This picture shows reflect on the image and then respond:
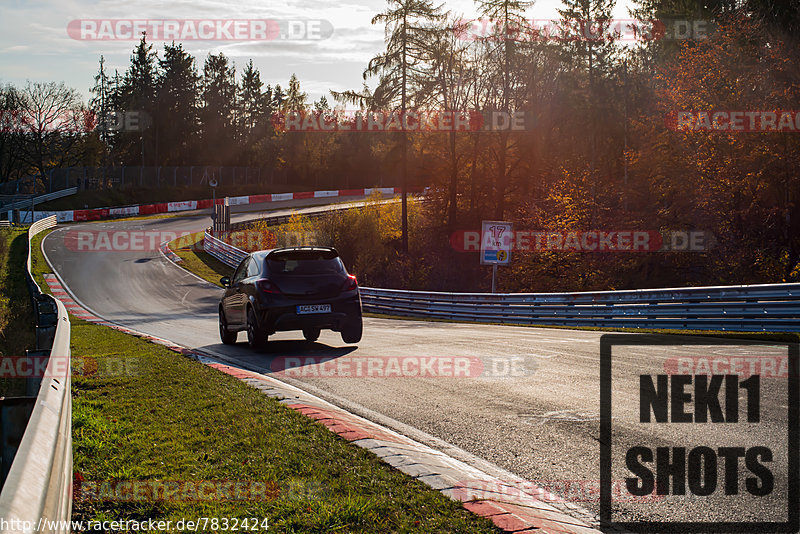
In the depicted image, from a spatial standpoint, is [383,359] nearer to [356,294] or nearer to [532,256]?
[356,294]

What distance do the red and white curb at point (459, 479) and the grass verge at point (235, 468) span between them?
11 cm

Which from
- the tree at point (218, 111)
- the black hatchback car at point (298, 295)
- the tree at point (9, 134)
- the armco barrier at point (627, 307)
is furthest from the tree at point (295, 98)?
the black hatchback car at point (298, 295)

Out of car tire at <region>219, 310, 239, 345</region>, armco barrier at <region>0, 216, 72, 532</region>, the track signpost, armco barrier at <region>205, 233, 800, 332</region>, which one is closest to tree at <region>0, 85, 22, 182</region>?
armco barrier at <region>205, 233, 800, 332</region>

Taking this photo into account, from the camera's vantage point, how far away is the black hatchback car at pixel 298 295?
12273 millimetres

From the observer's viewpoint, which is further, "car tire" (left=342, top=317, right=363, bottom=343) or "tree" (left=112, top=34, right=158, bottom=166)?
"tree" (left=112, top=34, right=158, bottom=166)

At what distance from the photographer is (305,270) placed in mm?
12586

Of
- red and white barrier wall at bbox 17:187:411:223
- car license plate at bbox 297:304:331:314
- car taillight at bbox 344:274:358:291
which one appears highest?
red and white barrier wall at bbox 17:187:411:223

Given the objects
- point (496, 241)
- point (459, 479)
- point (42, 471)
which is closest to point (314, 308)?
point (459, 479)

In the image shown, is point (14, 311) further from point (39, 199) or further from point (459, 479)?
point (39, 199)

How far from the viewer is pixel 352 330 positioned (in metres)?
13.0

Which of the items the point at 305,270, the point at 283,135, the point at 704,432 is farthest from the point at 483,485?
the point at 283,135

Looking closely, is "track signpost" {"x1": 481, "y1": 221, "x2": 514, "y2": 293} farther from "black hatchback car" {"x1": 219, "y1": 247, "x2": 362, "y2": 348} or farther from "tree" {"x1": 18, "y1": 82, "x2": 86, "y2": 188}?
"tree" {"x1": 18, "y1": 82, "x2": 86, "y2": 188}

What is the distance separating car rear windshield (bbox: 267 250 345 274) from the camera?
12.5 meters

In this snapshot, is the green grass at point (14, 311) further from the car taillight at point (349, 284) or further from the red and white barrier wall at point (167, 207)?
the red and white barrier wall at point (167, 207)
